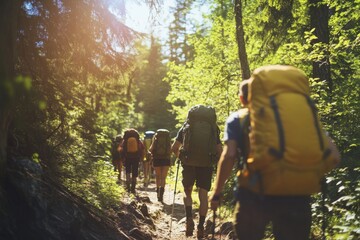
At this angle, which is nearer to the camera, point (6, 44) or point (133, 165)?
point (6, 44)

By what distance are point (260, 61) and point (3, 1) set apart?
8976 mm

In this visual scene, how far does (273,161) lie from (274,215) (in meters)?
Answer: 0.63

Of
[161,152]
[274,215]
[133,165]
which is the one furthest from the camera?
[133,165]

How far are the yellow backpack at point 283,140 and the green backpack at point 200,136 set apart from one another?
3.40 meters

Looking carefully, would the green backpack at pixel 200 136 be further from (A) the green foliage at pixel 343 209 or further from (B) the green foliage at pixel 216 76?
(B) the green foliage at pixel 216 76

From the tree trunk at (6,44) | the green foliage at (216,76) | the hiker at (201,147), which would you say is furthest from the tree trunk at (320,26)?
the tree trunk at (6,44)

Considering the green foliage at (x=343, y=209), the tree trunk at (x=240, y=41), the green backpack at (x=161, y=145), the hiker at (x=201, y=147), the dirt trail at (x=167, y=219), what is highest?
the tree trunk at (x=240, y=41)

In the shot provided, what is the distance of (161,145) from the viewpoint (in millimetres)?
11453

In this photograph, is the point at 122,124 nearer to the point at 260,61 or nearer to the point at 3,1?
the point at 260,61

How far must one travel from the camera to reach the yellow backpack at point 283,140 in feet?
9.15

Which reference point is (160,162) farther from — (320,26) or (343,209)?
(343,209)

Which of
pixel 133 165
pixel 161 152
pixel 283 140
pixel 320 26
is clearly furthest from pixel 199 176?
pixel 320 26

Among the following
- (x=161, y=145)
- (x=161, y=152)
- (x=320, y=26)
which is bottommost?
(x=161, y=152)

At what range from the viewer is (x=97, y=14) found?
22.1 feet
